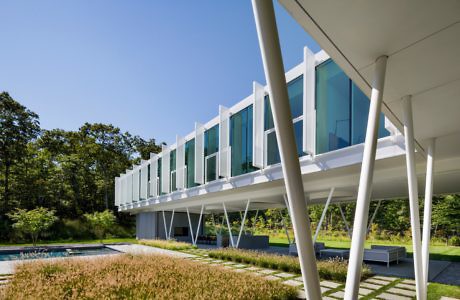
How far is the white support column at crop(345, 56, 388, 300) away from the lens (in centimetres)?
266

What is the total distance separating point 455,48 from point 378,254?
34.0 feet

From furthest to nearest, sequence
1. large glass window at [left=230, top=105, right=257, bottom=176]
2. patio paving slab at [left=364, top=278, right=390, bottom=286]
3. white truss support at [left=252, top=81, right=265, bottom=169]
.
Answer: large glass window at [left=230, top=105, right=257, bottom=176] → white truss support at [left=252, top=81, right=265, bottom=169] → patio paving slab at [left=364, top=278, right=390, bottom=286]

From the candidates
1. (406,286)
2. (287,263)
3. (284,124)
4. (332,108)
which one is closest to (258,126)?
(332,108)

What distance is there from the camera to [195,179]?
53.8 ft

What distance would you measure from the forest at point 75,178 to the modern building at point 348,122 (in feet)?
61.7

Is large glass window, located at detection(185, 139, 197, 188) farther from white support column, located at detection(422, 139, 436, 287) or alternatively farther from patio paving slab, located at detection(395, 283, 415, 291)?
white support column, located at detection(422, 139, 436, 287)

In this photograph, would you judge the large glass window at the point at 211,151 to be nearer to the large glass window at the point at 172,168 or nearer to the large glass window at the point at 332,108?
the large glass window at the point at 172,168

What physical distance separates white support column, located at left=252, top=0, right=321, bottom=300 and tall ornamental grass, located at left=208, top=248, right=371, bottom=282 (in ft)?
22.2

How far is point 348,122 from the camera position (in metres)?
8.64

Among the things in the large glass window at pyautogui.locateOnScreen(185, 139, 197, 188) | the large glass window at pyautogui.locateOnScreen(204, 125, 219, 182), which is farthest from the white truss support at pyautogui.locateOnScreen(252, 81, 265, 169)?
the large glass window at pyautogui.locateOnScreen(185, 139, 197, 188)

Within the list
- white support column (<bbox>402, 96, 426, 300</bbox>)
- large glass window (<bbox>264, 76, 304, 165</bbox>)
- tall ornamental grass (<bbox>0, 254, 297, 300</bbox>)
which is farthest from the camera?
large glass window (<bbox>264, 76, 304, 165</bbox>)

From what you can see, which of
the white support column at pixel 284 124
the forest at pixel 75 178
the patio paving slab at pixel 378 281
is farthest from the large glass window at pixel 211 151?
the forest at pixel 75 178

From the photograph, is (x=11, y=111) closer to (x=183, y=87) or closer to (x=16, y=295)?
(x=183, y=87)

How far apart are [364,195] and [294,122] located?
7711 mm
